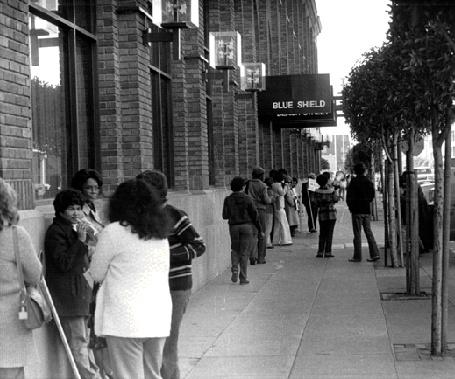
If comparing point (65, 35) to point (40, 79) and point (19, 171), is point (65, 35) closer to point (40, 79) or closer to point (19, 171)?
point (40, 79)

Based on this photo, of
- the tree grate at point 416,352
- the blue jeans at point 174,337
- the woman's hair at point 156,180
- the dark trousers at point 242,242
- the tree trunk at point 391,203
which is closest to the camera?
the woman's hair at point 156,180

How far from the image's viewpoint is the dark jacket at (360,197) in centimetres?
1736

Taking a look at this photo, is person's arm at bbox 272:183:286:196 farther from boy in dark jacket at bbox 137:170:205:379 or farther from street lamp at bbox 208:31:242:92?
boy in dark jacket at bbox 137:170:205:379

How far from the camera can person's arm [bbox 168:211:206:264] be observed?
270 inches

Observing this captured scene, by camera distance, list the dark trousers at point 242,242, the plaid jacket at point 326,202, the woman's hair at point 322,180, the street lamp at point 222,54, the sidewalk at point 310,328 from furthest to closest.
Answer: the woman's hair at point 322,180
the plaid jacket at point 326,202
the street lamp at point 222,54
the dark trousers at point 242,242
the sidewalk at point 310,328

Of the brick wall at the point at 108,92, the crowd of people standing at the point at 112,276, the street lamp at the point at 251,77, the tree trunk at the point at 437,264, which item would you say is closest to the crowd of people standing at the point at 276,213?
the street lamp at the point at 251,77

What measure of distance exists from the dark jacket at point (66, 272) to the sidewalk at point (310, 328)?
128cm

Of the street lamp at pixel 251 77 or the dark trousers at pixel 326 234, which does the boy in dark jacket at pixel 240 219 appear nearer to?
the dark trousers at pixel 326 234

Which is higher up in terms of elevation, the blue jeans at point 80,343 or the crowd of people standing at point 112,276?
the crowd of people standing at point 112,276

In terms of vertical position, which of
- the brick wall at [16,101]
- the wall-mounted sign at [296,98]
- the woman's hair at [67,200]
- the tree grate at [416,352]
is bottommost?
the tree grate at [416,352]

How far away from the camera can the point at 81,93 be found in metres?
10.8

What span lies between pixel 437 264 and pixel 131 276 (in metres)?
3.84

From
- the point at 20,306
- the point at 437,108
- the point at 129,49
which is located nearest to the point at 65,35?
the point at 129,49

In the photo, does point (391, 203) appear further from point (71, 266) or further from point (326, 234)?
point (71, 266)
